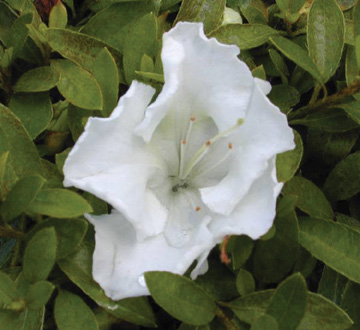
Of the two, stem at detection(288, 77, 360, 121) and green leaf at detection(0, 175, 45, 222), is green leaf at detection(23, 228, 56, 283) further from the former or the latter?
stem at detection(288, 77, 360, 121)

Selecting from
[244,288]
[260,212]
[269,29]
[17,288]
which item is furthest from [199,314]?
[269,29]

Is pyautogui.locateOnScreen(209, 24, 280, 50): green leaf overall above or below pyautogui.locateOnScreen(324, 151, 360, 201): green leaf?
above

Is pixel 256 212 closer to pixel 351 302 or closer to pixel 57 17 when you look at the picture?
pixel 351 302

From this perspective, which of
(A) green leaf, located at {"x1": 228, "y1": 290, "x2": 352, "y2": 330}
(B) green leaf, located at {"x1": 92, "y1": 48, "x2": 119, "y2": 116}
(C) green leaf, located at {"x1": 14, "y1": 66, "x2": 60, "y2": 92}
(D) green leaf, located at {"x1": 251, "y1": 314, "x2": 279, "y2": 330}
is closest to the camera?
(D) green leaf, located at {"x1": 251, "y1": 314, "x2": 279, "y2": 330}

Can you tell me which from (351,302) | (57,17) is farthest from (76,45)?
(351,302)

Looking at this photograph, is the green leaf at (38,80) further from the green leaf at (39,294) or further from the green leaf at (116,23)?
the green leaf at (39,294)

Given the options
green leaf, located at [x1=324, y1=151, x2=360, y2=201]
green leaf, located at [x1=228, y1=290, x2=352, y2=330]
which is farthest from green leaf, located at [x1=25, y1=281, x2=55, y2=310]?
green leaf, located at [x1=324, y1=151, x2=360, y2=201]
